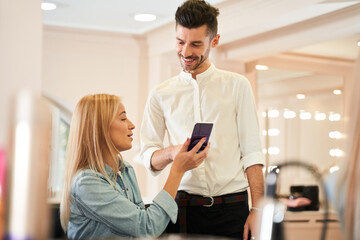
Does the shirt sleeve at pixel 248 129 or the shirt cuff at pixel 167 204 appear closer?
the shirt cuff at pixel 167 204

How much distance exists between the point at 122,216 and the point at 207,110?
2.02ft

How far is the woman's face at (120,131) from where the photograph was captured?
5.88 ft

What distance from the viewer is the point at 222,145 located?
6.48 feet

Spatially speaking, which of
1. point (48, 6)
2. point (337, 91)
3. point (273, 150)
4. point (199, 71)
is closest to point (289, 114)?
point (273, 150)

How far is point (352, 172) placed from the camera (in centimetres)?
67

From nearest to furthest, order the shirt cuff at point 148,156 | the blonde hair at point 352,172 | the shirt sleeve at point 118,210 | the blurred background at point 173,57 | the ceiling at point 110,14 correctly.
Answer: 1. the blonde hair at point 352,172
2. the shirt sleeve at point 118,210
3. the shirt cuff at point 148,156
4. the blurred background at point 173,57
5. the ceiling at point 110,14

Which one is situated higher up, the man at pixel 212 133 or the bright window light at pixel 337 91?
the bright window light at pixel 337 91

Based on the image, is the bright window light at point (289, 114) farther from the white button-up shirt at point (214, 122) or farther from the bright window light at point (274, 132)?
the white button-up shirt at point (214, 122)

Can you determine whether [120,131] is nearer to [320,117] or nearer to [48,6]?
[48,6]

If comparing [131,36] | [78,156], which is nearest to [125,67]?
[131,36]

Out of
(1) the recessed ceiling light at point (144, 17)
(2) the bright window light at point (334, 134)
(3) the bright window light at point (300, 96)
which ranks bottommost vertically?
(2) the bright window light at point (334, 134)

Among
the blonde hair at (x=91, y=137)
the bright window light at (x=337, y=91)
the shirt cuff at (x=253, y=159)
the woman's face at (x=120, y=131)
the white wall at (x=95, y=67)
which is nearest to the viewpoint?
the blonde hair at (x=91, y=137)

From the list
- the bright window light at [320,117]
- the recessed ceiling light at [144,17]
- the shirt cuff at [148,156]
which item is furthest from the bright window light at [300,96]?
the shirt cuff at [148,156]

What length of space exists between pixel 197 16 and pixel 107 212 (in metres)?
0.82
